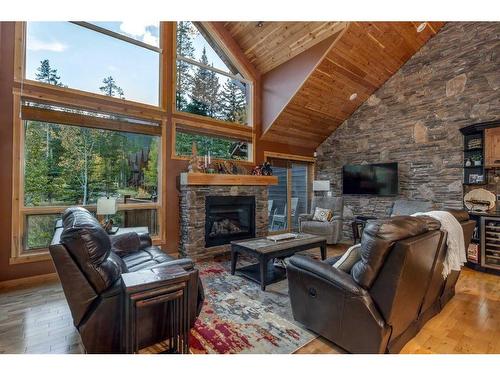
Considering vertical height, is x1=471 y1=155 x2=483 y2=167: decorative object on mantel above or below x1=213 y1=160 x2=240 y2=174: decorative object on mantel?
above

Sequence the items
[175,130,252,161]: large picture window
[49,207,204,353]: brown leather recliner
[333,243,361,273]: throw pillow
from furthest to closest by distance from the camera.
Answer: [175,130,252,161]: large picture window, [333,243,361,273]: throw pillow, [49,207,204,353]: brown leather recliner

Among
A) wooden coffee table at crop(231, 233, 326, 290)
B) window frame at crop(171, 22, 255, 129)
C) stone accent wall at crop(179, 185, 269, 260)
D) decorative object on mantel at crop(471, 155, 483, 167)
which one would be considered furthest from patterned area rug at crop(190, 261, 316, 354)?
decorative object on mantel at crop(471, 155, 483, 167)

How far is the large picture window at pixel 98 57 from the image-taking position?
3.32m

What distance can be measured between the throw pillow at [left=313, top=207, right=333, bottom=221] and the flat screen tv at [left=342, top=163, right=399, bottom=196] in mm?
885

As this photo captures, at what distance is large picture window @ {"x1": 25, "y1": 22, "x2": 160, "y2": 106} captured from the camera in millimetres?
3320

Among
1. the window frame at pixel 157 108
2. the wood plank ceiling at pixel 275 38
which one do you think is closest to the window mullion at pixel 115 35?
the window frame at pixel 157 108

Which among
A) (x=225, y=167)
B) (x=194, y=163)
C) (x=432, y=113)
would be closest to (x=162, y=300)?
(x=194, y=163)

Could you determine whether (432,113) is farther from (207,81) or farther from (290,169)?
(207,81)

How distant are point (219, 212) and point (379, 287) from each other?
3.44m

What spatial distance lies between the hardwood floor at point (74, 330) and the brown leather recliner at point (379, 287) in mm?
191

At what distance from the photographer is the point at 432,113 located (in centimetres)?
497

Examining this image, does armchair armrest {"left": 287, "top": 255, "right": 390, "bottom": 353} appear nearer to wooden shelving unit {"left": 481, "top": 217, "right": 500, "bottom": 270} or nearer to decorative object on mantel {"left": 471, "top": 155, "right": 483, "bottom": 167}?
wooden shelving unit {"left": 481, "top": 217, "right": 500, "bottom": 270}

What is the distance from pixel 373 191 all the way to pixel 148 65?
5173mm
